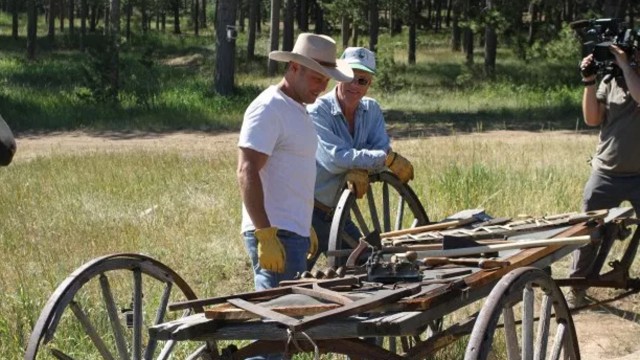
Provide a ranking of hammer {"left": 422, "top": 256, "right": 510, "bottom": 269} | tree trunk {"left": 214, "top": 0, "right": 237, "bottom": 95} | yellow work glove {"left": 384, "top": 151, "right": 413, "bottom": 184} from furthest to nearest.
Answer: tree trunk {"left": 214, "top": 0, "right": 237, "bottom": 95}
yellow work glove {"left": 384, "top": 151, "right": 413, "bottom": 184}
hammer {"left": 422, "top": 256, "right": 510, "bottom": 269}

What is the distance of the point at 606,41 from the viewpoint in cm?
643

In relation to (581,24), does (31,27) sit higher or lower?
lower

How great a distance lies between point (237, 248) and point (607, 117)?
10.4ft

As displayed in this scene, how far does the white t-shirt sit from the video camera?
7.93 ft

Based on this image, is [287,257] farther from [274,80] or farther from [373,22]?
[373,22]

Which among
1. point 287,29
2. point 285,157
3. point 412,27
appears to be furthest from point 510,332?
point 412,27

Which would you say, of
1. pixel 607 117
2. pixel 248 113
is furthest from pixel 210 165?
pixel 248 113

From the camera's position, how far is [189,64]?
40125 mm

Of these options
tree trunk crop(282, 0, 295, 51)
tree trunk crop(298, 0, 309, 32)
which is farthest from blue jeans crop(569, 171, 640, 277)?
tree trunk crop(298, 0, 309, 32)

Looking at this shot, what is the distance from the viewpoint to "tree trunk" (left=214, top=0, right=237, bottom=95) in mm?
24641

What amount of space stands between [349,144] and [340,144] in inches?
5.0

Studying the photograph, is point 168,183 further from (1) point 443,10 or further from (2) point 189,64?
(1) point 443,10

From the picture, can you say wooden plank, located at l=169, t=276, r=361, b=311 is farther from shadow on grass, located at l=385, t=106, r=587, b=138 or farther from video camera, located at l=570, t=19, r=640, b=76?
shadow on grass, located at l=385, t=106, r=587, b=138

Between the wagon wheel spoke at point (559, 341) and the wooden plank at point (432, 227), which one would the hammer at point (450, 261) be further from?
the wooden plank at point (432, 227)
